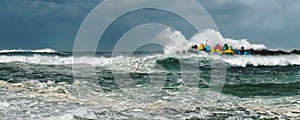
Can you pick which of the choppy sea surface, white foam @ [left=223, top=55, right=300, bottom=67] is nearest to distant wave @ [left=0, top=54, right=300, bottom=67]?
white foam @ [left=223, top=55, right=300, bottom=67]

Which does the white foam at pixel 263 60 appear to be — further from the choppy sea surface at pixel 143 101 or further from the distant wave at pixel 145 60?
the choppy sea surface at pixel 143 101

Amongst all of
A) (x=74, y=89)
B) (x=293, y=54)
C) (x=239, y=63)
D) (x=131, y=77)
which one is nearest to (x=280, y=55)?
(x=293, y=54)

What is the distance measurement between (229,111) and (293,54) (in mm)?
33520

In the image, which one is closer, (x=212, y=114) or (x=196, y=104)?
(x=212, y=114)

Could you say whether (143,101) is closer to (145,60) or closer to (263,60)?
(145,60)

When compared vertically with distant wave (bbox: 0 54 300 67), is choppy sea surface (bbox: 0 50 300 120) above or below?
below

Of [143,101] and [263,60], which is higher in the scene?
[263,60]

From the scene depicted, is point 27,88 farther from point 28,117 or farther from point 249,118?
point 249,118

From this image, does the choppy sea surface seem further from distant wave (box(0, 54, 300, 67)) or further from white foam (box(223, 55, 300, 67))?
white foam (box(223, 55, 300, 67))

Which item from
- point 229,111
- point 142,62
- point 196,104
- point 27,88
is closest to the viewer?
point 229,111

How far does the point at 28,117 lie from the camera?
22.1 ft

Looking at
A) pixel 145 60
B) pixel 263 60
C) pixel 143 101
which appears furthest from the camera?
pixel 263 60

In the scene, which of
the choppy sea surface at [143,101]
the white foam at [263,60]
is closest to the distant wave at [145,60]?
the white foam at [263,60]

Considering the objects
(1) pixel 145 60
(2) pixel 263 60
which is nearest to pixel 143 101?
(1) pixel 145 60
